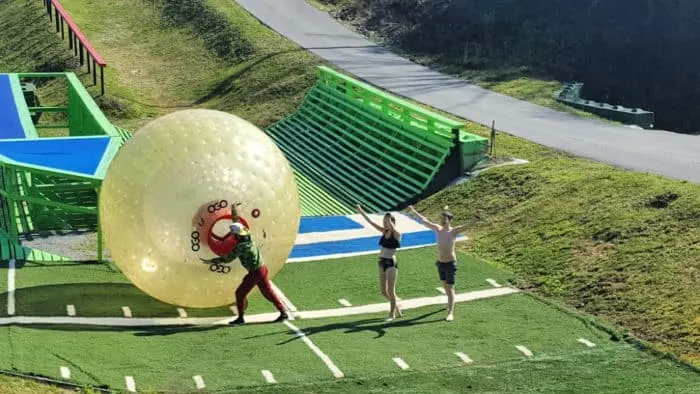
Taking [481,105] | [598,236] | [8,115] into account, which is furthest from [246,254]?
[481,105]

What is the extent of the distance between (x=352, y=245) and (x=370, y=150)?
6146mm

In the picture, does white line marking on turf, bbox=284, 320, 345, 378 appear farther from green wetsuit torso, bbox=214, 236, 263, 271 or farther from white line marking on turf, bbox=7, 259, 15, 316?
white line marking on turf, bbox=7, 259, 15, 316

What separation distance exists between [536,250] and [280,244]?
4939 mm

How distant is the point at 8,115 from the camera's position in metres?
21.0

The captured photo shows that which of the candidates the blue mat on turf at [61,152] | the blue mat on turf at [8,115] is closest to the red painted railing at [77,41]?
the blue mat on turf at [8,115]

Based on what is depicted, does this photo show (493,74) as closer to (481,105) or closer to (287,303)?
(481,105)

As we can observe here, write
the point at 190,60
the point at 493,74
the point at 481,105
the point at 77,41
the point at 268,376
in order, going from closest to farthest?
the point at 268,376 → the point at 481,105 → the point at 493,74 → the point at 190,60 → the point at 77,41

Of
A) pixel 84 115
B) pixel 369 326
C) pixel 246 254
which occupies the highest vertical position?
pixel 246 254

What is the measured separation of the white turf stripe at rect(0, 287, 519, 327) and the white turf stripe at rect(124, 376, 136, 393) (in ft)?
5.95

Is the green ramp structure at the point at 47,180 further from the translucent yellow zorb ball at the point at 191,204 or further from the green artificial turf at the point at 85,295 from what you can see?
the translucent yellow zorb ball at the point at 191,204

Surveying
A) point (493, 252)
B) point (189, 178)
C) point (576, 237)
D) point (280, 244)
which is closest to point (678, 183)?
point (576, 237)

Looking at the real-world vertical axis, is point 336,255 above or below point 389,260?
below

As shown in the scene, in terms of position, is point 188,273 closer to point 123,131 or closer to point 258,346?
point 258,346

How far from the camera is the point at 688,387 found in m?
10.3
